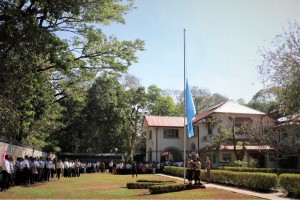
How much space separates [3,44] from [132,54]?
10.1 meters

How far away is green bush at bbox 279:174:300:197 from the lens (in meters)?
15.4

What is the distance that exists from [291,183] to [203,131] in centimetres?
2908

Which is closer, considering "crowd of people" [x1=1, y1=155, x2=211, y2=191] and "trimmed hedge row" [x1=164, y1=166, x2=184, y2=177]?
"crowd of people" [x1=1, y1=155, x2=211, y2=191]

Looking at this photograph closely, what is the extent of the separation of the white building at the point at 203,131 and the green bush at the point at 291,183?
21195 millimetres

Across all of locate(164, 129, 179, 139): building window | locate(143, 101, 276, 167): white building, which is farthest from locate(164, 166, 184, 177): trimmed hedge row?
locate(164, 129, 179, 139): building window

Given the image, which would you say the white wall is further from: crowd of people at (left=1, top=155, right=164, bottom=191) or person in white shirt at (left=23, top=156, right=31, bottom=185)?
person in white shirt at (left=23, top=156, right=31, bottom=185)

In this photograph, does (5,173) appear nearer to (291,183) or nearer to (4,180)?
(4,180)

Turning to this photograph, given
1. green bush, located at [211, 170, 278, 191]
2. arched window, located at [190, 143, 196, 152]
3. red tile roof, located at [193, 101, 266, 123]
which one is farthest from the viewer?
arched window, located at [190, 143, 196, 152]

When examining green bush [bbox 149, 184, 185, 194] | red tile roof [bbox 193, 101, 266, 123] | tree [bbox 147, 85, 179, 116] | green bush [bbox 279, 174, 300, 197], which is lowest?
green bush [bbox 149, 184, 185, 194]

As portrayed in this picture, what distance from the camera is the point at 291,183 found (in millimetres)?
15766

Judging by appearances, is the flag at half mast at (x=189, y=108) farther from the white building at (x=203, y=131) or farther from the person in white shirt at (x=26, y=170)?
the white building at (x=203, y=131)

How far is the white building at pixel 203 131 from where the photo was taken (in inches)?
1582

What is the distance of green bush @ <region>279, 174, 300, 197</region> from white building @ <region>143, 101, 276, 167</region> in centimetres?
2120

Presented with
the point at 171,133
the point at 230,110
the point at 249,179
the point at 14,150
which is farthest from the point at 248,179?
the point at 171,133
